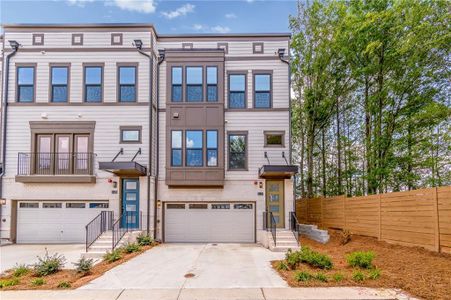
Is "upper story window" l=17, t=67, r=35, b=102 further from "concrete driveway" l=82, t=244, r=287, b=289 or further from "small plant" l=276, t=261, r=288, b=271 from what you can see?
"small plant" l=276, t=261, r=288, b=271

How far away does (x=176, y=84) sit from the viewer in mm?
14375

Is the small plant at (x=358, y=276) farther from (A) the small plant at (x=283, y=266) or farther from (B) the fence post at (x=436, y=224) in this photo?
(B) the fence post at (x=436, y=224)

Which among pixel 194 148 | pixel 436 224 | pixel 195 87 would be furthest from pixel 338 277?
pixel 195 87

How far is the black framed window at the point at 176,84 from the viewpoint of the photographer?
1435 centimetres

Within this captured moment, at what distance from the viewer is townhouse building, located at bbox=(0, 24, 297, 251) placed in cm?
1354

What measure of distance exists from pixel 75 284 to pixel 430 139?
14.2m

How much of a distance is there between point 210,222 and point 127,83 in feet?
23.0

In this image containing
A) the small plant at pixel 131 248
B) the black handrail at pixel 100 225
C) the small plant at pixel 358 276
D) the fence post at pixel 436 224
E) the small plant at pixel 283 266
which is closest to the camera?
the small plant at pixel 358 276

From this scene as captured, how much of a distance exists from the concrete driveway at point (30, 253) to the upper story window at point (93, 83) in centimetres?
613

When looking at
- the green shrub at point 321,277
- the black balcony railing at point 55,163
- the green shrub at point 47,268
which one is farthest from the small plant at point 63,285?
the black balcony railing at point 55,163

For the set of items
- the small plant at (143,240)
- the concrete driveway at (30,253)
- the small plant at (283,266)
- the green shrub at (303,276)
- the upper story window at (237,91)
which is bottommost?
the concrete driveway at (30,253)

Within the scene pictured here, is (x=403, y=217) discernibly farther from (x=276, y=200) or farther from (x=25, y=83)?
(x=25, y=83)

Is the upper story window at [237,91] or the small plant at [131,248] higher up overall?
the upper story window at [237,91]

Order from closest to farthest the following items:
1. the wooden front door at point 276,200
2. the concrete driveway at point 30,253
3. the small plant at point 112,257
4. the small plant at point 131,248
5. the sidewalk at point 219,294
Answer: the sidewalk at point 219,294 → the small plant at point 112,257 → the concrete driveway at point 30,253 → the small plant at point 131,248 → the wooden front door at point 276,200
